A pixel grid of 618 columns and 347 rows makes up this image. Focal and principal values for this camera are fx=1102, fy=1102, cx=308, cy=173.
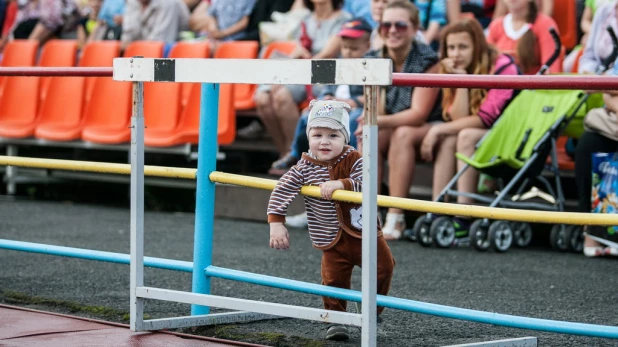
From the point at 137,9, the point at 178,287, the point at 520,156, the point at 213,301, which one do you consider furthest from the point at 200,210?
the point at 137,9

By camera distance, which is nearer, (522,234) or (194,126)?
(522,234)

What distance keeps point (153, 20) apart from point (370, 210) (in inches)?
308

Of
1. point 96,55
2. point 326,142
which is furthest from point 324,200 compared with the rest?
point 96,55

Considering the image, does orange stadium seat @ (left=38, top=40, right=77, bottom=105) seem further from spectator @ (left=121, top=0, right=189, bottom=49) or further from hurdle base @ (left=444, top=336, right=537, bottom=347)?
hurdle base @ (left=444, top=336, right=537, bottom=347)

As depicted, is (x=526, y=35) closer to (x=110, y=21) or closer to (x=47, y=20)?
(x=110, y=21)

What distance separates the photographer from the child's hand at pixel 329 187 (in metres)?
3.93

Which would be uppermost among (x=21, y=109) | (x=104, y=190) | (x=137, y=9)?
Answer: (x=137, y=9)

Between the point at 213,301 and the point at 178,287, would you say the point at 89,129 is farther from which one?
the point at 213,301

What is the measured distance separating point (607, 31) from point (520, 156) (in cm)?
→ 114

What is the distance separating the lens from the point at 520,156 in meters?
7.39

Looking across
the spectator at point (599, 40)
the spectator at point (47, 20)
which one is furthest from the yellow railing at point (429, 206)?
the spectator at point (47, 20)

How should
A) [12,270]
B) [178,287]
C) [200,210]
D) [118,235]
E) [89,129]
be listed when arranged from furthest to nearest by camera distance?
[89,129]
[118,235]
[12,270]
[178,287]
[200,210]

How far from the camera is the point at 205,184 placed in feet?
14.6

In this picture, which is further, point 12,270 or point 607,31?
point 607,31
